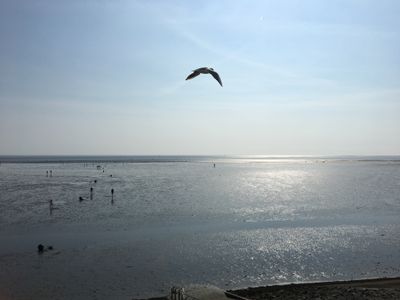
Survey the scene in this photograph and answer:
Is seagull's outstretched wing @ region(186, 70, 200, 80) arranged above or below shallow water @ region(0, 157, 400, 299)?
above

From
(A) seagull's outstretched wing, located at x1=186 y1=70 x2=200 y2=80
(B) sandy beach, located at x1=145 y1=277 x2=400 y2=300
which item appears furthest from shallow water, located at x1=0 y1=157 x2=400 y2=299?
(A) seagull's outstretched wing, located at x1=186 y1=70 x2=200 y2=80

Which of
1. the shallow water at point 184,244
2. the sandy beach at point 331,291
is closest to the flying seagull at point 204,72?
the sandy beach at point 331,291

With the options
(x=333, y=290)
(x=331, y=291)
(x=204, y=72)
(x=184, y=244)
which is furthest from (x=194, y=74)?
(x=184, y=244)

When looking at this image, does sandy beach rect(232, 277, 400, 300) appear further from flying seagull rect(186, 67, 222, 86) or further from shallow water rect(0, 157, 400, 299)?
flying seagull rect(186, 67, 222, 86)

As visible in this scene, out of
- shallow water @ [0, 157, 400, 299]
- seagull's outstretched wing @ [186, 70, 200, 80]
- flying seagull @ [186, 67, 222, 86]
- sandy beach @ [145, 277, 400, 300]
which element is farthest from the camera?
shallow water @ [0, 157, 400, 299]

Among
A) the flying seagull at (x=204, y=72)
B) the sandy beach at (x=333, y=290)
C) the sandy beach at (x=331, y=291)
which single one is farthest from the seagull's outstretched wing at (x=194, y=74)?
the sandy beach at (x=333, y=290)

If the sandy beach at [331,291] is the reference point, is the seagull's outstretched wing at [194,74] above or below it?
above

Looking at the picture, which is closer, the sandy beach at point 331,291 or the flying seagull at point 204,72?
the flying seagull at point 204,72

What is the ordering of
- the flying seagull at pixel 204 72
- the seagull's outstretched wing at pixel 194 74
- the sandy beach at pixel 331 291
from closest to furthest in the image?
the flying seagull at pixel 204 72, the seagull's outstretched wing at pixel 194 74, the sandy beach at pixel 331 291

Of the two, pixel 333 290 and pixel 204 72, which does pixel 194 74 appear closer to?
pixel 204 72

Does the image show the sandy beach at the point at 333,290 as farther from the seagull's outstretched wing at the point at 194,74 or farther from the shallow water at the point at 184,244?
the seagull's outstretched wing at the point at 194,74

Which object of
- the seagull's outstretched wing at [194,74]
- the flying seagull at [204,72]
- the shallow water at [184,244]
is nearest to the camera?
the flying seagull at [204,72]

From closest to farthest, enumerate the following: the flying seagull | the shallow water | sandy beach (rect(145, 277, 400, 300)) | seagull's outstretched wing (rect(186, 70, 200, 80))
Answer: the flying seagull
seagull's outstretched wing (rect(186, 70, 200, 80))
sandy beach (rect(145, 277, 400, 300))
the shallow water

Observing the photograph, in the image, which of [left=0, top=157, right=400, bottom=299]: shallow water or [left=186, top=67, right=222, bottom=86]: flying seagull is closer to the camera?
[left=186, top=67, right=222, bottom=86]: flying seagull
